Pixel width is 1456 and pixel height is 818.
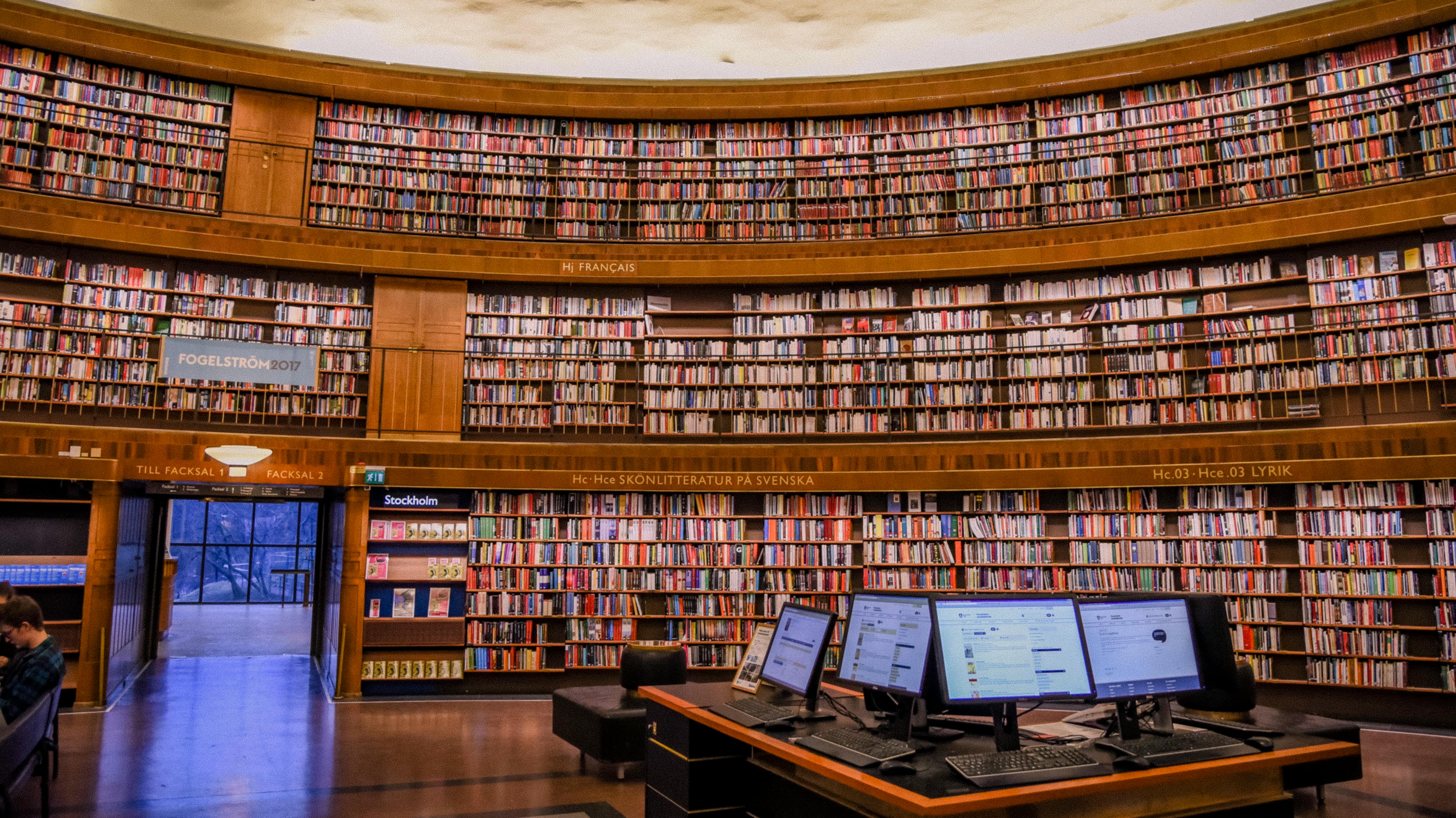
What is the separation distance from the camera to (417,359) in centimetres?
863

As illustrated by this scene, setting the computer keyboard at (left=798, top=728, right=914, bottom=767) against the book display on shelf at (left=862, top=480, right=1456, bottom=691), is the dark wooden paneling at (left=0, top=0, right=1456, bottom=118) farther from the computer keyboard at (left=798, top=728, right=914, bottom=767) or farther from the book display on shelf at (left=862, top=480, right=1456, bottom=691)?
the computer keyboard at (left=798, top=728, right=914, bottom=767)

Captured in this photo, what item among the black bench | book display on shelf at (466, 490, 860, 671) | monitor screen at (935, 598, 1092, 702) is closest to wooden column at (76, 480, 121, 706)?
the black bench

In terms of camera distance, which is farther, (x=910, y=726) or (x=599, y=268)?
(x=599, y=268)

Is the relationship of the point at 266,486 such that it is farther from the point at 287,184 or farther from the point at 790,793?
the point at 790,793

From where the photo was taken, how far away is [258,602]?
51.8 feet

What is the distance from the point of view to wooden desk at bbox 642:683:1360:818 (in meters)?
2.33

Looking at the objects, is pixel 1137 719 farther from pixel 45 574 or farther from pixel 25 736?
pixel 45 574

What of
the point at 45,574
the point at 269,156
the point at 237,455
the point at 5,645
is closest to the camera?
the point at 5,645

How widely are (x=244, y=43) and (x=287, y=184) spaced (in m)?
1.73

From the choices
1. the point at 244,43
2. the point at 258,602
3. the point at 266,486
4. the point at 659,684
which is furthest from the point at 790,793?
the point at 258,602

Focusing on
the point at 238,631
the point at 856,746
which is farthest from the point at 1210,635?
the point at 238,631

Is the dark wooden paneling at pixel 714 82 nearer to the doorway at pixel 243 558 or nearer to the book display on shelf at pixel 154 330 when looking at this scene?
the book display on shelf at pixel 154 330

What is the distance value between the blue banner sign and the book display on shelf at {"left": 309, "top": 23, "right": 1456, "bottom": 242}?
6.13 feet

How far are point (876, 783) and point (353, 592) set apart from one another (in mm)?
6618
